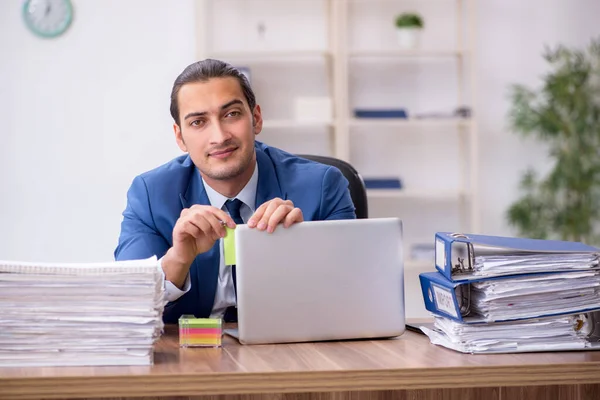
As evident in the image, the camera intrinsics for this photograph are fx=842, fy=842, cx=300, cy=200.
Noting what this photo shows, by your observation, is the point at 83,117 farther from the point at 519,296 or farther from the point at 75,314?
the point at 519,296

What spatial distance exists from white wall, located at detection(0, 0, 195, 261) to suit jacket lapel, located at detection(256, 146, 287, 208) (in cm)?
265

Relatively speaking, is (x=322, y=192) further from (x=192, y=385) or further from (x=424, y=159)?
(x=424, y=159)

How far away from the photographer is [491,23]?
190 inches

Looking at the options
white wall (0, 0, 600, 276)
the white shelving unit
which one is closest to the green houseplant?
the white shelving unit

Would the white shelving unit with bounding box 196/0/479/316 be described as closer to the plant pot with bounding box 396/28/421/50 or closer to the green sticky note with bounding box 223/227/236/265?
the plant pot with bounding box 396/28/421/50

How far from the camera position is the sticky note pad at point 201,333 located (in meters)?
1.46

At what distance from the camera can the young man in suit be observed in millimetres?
1910

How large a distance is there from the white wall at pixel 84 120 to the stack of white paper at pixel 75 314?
11.2 ft

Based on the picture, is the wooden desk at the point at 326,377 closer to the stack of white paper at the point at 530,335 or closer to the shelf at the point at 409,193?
the stack of white paper at the point at 530,335

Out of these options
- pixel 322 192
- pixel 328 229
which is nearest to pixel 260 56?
pixel 322 192

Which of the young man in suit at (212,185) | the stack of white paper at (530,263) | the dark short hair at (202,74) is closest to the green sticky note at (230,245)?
the young man in suit at (212,185)

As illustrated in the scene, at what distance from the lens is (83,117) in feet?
15.3

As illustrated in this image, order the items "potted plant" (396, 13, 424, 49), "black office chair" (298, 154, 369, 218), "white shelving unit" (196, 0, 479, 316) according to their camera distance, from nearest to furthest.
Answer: "black office chair" (298, 154, 369, 218) → "potted plant" (396, 13, 424, 49) → "white shelving unit" (196, 0, 479, 316)

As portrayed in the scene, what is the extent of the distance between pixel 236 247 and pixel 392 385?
38 centimetres
